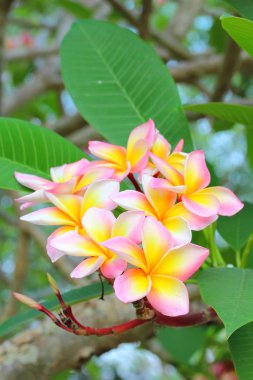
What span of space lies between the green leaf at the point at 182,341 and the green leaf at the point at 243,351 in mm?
752

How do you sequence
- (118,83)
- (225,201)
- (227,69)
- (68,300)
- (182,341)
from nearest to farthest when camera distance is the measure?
(225,201)
(68,300)
(118,83)
(182,341)
(227,69)

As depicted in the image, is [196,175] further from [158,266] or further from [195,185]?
[158,266]

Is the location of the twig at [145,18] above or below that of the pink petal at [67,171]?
below

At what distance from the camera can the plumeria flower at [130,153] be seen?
65 cm

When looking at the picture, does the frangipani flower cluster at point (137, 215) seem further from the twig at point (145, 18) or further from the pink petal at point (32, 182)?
the twig at point (145, 18)

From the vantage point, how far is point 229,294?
54 cm

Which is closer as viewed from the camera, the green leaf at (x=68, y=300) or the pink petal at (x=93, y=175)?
the pink petal at (x=93, y=175)

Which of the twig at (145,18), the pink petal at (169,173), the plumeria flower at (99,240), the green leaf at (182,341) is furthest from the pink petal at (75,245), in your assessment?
the twig at (145,18)

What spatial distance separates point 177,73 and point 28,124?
1.02 metres

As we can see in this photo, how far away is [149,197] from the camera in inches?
22.9

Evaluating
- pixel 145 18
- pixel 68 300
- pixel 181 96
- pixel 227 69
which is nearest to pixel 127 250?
pixel 68 300

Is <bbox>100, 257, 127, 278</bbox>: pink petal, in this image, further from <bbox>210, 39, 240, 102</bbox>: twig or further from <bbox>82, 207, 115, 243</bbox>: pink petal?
<bbox>210, 39, 240, 102</bbox>: twig

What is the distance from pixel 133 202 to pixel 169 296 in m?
0.10

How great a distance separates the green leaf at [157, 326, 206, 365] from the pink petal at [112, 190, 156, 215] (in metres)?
0.80
